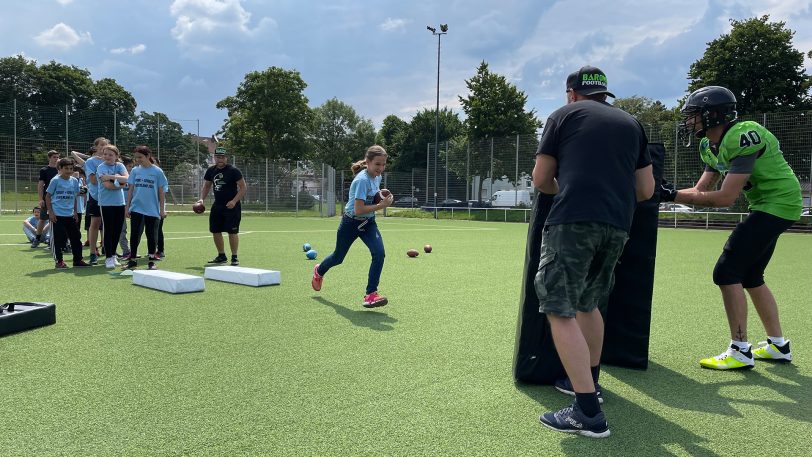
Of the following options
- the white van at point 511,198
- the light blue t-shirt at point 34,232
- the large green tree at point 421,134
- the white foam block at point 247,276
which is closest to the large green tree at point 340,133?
the large green tree at point 421,134

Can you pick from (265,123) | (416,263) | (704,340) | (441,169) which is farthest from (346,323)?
(265,123)

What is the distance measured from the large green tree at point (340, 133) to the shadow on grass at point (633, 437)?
7406 cm

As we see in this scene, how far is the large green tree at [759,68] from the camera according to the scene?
103 ft

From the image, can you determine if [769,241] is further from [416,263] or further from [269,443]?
[416,263]

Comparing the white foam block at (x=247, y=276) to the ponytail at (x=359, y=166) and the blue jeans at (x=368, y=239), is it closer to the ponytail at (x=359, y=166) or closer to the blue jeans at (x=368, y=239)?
the blue jeans at (x=368, y=239)

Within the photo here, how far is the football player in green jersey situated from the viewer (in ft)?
12.7

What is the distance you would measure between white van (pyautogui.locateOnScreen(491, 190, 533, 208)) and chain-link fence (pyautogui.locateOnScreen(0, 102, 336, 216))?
35.3 ft

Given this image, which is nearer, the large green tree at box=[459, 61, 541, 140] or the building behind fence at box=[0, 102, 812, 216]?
the building behind fence at box=[0, 102, 812, 216]

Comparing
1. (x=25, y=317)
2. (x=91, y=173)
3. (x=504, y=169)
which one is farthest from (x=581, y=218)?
(x=504, y=169)

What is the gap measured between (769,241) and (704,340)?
120 cm

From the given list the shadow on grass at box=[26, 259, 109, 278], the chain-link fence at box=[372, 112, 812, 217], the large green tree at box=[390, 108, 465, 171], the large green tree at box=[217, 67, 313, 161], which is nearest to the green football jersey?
the shadow on grass at box=[26, 259, 109, 278]

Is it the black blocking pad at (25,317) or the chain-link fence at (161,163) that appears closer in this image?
the black blocking pad at (25,317)

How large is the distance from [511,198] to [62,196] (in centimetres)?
2654

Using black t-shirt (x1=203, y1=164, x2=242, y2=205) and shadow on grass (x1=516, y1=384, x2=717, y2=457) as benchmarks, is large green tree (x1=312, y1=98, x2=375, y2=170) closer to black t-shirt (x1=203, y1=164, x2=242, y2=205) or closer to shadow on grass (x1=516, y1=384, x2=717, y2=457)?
black t-shirt (x1=203, y1=164, x2=242, y2=205)
